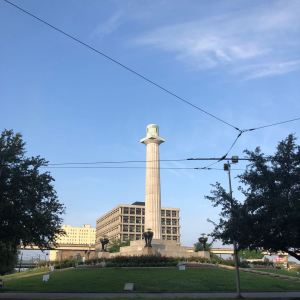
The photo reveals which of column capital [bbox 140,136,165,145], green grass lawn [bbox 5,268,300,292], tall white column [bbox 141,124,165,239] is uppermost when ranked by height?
column capital [bbox 140,136,165,145]

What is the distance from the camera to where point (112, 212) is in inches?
7800

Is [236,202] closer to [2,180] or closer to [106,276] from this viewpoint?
[2,180]

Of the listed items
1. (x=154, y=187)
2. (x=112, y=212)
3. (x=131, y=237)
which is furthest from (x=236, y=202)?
(x=112, y=212)

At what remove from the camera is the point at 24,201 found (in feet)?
101

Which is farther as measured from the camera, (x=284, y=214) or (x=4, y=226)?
(x=4, y=226)

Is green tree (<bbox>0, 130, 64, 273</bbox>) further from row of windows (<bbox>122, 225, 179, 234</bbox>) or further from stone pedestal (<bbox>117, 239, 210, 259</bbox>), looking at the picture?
row of windows (<bbox>122, 225, 179, 234</bbox>)

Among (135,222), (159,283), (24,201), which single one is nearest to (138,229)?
(135,222)

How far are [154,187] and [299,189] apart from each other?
49904 millimetres

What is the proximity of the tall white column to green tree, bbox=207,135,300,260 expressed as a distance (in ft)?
150

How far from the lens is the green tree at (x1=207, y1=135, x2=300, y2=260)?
88.8ft

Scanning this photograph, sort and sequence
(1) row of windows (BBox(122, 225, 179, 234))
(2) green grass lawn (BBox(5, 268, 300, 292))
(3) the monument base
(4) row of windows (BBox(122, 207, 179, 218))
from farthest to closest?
(4) row of windows (BBox(122, 207, 179, 218)) < (1) row of windows (BBox(122, 225, 179, 234)) < (3) the monument base < (2) green grass lawn (BBox(5, 268, 300, 292))

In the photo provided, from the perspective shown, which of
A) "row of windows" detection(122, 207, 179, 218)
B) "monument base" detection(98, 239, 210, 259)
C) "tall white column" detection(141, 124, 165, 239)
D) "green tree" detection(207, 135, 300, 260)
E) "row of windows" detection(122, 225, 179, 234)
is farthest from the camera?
"row of windows" detection(122, 207, 179, 218)

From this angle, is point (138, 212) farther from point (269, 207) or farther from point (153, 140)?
point (269, 207)

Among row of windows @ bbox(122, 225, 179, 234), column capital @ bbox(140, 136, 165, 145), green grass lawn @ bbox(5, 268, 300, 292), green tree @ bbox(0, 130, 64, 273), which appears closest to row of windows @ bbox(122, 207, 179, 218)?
row of windows @ bbox(122, 225, 179, 234)
